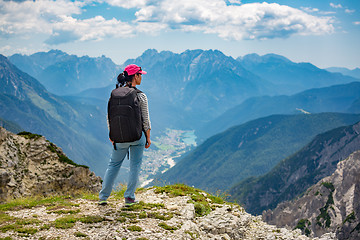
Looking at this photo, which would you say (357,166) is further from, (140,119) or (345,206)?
(140,119)

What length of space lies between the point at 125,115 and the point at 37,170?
36.9ft

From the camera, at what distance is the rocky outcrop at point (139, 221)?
8.13 meters

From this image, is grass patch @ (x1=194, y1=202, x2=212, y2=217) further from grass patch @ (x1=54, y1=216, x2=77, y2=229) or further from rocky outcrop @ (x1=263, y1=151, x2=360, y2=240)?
rocky outcrop @ (x1=263, y1=151, x2=360, y2=240)

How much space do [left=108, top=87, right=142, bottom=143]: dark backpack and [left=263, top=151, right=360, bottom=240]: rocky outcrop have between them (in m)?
114

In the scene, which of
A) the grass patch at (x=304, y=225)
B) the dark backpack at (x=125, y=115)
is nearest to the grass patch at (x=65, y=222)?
the dark backpack at (x=125, y=115)

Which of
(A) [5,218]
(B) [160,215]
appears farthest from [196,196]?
(A) [5,218]

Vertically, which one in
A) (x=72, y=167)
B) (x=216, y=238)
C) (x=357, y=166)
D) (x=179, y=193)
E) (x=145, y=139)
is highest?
(x=145, y=139)

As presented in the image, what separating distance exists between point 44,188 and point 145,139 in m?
10.4

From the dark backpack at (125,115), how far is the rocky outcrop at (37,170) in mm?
9085

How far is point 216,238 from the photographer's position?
970 centimetres

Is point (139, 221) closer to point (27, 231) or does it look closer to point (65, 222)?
point (65, 222)

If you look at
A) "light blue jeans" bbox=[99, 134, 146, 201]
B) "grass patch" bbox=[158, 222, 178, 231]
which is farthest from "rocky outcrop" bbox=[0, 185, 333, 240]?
"light blue jeans" bbox=[99, 134, 146, 201]

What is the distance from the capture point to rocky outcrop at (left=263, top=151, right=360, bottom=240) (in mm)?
115875

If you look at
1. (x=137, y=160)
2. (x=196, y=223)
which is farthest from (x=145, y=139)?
(x=196, y=223)
